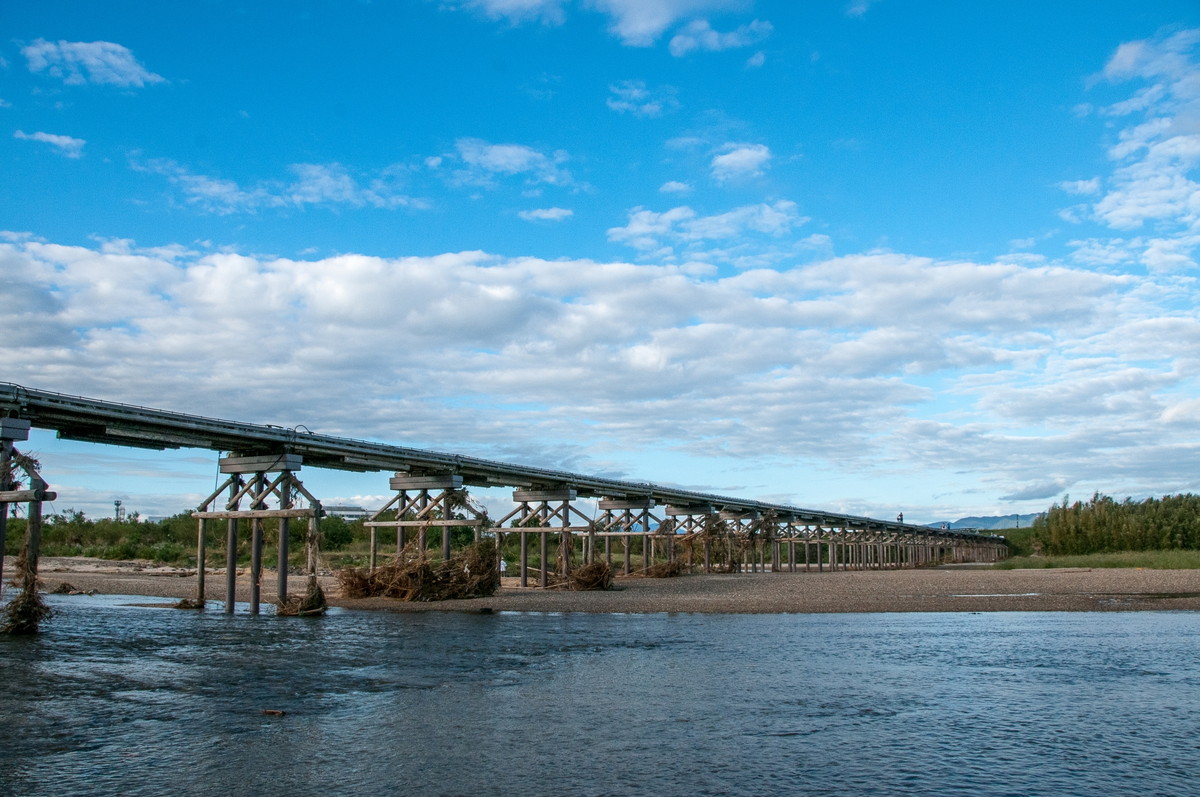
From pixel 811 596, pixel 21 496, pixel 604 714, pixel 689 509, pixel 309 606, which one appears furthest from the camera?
pixel 689 509

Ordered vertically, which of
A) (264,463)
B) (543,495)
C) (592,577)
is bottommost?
(592,577)

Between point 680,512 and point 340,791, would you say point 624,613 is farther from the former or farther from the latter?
point 680,512

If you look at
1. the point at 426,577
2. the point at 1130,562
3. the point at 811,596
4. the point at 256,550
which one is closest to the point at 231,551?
the point at 256,550

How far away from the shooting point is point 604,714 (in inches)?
497

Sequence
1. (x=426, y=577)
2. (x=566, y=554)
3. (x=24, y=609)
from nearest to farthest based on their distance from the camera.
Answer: (x=24, y=609) < (x=426, y=577) < (x=566, y=554)

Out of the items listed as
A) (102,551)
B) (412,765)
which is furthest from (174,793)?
(102,551)

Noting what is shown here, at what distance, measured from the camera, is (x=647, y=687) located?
1489 cm

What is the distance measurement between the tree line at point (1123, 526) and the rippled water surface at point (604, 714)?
82584mm

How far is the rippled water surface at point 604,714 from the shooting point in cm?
936

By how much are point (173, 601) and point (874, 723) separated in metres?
32.0

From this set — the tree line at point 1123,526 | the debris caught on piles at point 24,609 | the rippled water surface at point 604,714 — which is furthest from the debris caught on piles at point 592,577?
the tree line at point 1123,526

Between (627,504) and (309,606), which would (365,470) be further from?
(627,504)

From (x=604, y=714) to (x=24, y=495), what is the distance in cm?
1596

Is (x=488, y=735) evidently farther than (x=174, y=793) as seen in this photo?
Yes
